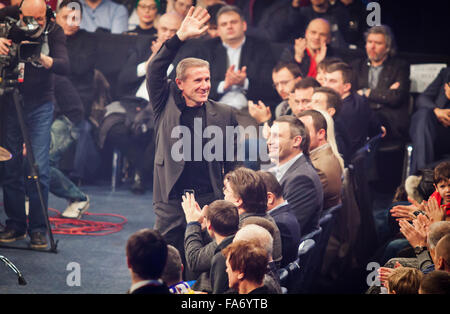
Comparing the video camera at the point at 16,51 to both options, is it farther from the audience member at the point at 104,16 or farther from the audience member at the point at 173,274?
the audience member at the point at 104,16

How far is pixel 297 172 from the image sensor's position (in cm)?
445

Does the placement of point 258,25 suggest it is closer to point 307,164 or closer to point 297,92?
point 297,92

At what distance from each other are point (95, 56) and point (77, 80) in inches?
13.8

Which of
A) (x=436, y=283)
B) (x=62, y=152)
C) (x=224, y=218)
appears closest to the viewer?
(x=436, y=283)

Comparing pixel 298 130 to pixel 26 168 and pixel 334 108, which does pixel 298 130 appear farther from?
pixel 26 168

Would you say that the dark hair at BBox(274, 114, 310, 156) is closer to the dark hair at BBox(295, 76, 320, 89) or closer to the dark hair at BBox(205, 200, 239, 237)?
the dark hair at BBox(205, 200, 239, 237)

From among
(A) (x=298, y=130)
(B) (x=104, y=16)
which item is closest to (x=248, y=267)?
(A) (x=298, y=130)

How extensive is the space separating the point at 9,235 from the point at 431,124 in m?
4.23

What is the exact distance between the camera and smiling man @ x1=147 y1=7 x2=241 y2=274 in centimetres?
429

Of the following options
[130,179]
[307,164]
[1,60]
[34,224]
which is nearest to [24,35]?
[1,60]

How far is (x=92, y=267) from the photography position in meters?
5.32

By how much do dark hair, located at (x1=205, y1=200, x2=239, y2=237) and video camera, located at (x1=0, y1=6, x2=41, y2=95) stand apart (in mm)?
2409

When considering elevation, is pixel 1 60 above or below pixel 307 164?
above

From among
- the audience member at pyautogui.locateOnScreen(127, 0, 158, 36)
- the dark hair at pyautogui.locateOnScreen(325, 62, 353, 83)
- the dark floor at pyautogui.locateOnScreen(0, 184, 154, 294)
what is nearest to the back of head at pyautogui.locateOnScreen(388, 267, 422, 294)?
the dark floor at pyautogui.locateOnScreen(0, 184, 154, 294)
